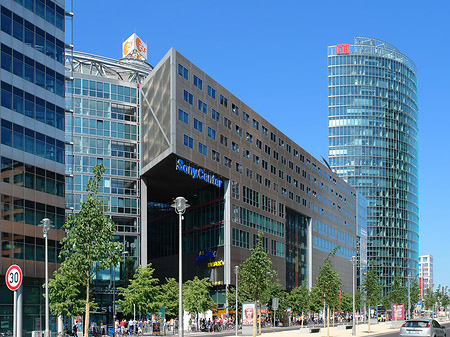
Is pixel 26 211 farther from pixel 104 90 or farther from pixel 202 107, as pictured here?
pixel 202 107

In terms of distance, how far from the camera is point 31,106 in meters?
55.5

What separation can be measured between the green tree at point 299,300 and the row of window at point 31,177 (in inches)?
2320

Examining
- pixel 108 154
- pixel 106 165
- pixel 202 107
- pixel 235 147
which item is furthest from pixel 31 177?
pixel 235 147

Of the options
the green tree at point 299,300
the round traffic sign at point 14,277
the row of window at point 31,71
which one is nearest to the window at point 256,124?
the green tree at point 299,300

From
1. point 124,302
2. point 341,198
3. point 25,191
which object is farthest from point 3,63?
point 341,198

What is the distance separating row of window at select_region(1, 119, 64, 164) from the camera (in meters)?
52.5

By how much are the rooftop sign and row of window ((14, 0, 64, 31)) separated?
163ft

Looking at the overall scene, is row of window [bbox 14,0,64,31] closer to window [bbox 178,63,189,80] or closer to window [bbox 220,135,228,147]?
window [bbox 178,63,189,80]

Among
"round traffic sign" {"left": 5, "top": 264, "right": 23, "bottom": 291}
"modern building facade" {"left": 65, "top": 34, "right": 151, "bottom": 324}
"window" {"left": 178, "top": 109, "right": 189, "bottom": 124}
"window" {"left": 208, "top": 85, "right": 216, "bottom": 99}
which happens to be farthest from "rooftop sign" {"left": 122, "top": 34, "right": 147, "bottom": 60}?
"round traffic sign" {"left": 5, "top": 264, "right": 23, "bottom": 291}

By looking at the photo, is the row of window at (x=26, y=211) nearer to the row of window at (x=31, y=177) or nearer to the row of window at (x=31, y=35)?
the row of window at (x=31, y=177)

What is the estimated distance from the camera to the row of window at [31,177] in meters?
52.5

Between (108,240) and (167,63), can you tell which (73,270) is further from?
(167,63)

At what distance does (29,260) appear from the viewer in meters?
54.0

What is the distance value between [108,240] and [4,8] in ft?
90.0
